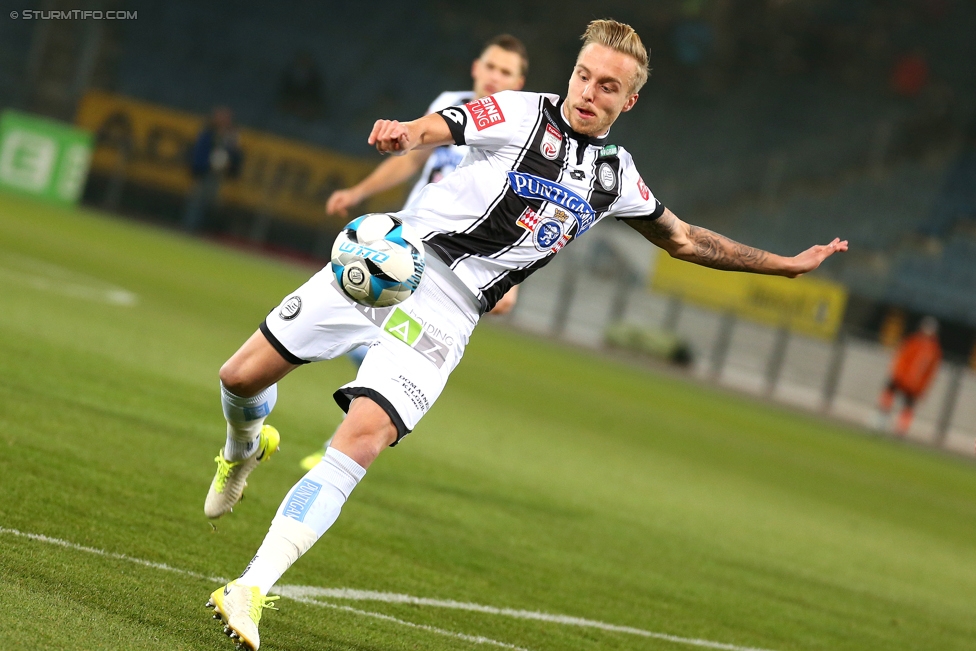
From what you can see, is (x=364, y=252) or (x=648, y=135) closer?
(x=364, y=252)

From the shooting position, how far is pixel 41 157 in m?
28.2

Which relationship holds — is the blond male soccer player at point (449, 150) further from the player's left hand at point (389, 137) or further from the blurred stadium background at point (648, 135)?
the blurred stadium background at point (648, 135)

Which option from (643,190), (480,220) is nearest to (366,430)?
(480,220)

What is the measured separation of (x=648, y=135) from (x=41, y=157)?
14999mm

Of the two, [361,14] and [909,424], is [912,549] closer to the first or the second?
[909,424]

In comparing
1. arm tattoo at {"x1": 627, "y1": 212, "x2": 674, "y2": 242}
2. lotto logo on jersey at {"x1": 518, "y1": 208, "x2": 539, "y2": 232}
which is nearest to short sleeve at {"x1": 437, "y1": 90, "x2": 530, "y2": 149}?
lotto logo on jersey at {"x1": 518, "y1": 208, "x2": 539, "y2": 232}

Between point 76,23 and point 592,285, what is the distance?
1553cm

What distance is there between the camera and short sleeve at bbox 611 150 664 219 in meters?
5.09

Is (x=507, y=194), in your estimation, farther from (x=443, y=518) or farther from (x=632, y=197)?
(x=443, y=518)

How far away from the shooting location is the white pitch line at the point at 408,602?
15.7 feet

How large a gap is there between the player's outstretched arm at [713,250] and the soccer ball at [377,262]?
1.23 meters

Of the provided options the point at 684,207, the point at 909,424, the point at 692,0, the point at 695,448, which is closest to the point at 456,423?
the point at 695,448

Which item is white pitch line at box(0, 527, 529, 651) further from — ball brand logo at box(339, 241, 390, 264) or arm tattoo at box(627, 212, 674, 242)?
arm tattoo at box(627, 212, 674, 242)

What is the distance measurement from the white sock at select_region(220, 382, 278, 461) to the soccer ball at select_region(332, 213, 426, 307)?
2.78ft
